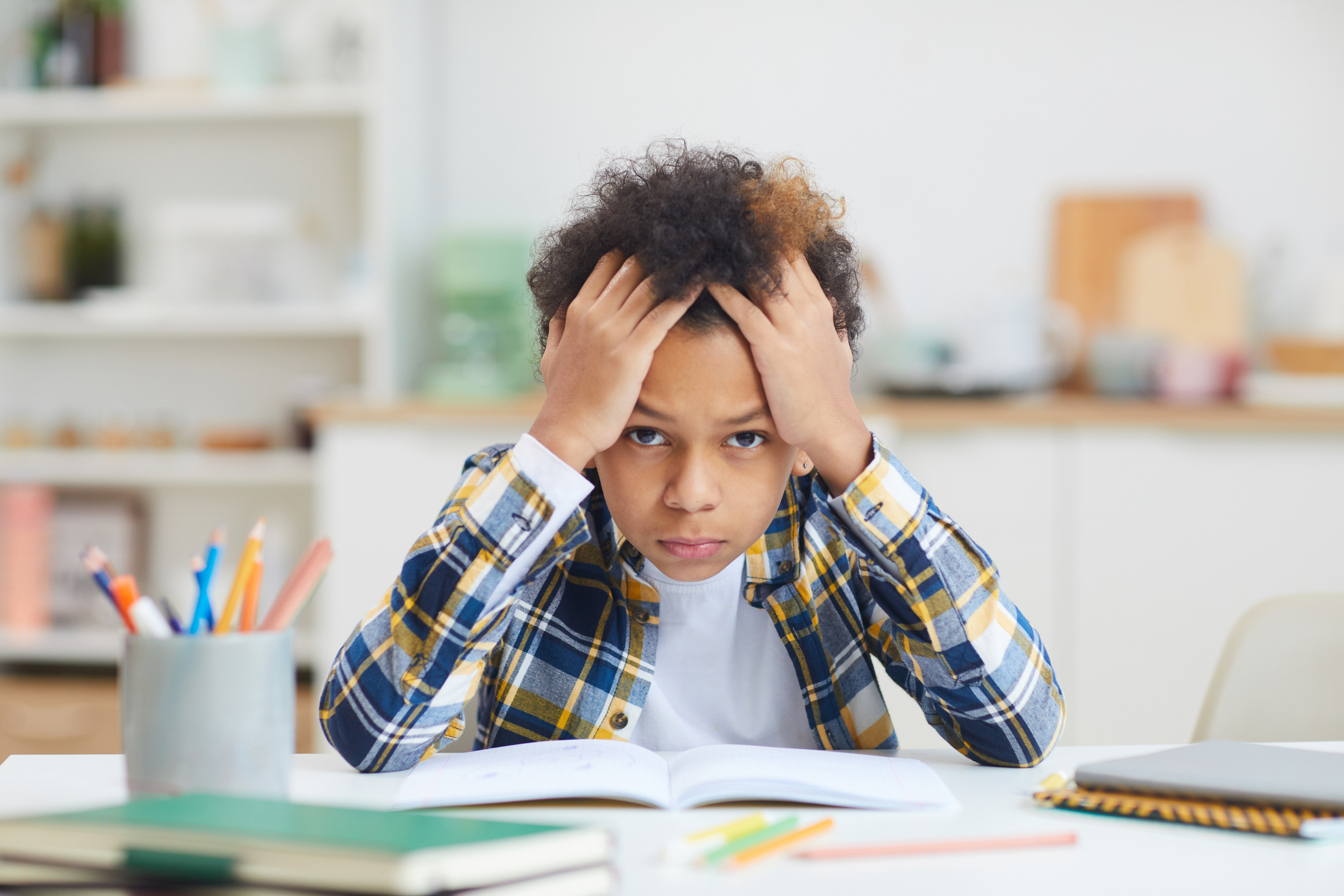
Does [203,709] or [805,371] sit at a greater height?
[805,371]

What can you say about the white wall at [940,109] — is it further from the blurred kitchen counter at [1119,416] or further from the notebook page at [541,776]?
the notebook page at [541,776]

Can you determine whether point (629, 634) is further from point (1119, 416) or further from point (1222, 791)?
point (1119, 416)

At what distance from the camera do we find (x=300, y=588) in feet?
2.01

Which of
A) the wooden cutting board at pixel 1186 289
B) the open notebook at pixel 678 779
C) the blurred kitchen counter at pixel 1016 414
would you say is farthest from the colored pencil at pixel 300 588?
the wooden cutting board at pixel 1186 289

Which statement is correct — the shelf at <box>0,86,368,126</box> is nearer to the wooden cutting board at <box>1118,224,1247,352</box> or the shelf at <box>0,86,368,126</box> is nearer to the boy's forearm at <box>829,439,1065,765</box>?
the wooden cutting board at <box>1118,224,1247,352</box>

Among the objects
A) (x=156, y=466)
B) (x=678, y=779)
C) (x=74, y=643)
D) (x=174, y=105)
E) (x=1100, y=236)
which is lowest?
(x=74, y=643)

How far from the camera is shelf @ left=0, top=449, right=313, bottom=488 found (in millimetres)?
2490

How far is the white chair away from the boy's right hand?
2.12 ft

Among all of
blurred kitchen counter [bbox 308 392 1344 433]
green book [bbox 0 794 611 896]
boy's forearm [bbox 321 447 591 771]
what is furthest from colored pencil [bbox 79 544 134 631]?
blurred kitchen counter [bbox 308 392 1344 433]

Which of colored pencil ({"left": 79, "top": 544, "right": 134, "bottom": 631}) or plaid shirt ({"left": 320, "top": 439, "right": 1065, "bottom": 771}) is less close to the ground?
colored pencil ({"left": 79, "top": 544, "right": 134, "bottom": 631})

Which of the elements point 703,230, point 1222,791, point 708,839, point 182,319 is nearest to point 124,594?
point 708,839

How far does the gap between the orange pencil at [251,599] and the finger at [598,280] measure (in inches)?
11.8

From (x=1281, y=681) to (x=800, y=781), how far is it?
65cm

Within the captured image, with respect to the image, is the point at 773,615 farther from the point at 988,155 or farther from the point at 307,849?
the point at 988,155
